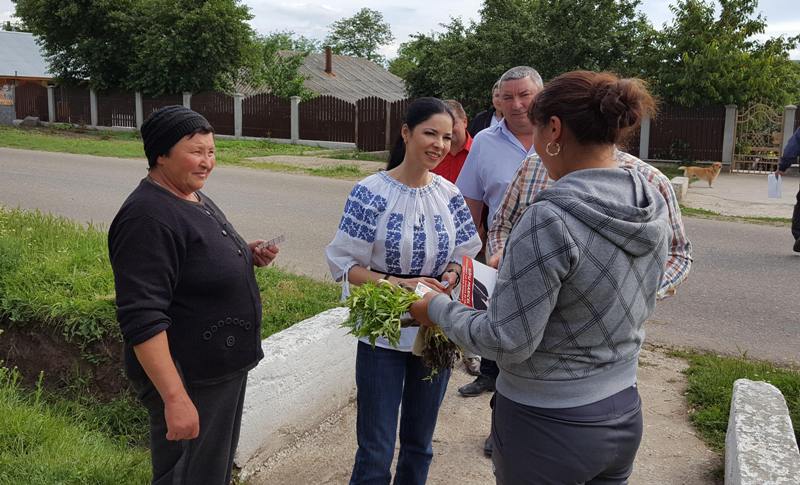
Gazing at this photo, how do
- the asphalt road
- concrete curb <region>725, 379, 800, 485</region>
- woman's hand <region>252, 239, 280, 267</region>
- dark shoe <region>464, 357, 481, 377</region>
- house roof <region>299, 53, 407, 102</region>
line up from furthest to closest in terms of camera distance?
house roof <region>299, 53, 407, 102</region>
the asphalt road
dark shoe <region>464, 357, 481, 377</region>
woman's hand <region>252, 239, 280, 267</region>
concrete curb <region>725, 379, 800, 485</region>

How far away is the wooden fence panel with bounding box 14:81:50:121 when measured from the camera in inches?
1368

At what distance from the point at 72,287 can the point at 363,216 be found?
9.26ft

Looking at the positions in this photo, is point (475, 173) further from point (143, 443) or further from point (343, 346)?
point (143, 443)

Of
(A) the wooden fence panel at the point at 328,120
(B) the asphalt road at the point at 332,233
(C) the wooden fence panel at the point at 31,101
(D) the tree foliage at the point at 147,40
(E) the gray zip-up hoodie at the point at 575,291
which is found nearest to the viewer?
(E) the gray zip-up hoodie at the point at 575,291

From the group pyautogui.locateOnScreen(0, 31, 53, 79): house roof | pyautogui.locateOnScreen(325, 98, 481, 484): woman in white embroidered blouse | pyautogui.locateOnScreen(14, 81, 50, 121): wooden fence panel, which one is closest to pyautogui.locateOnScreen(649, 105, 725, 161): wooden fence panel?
pyautogui.locateOnScreen(325, 98, 481, 484): woman in white embroidered blouse

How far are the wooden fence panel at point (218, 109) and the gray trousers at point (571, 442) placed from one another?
27.2 metres

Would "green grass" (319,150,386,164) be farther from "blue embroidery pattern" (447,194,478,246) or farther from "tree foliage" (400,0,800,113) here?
"blue embroidery pattern" (447,194,478,246)

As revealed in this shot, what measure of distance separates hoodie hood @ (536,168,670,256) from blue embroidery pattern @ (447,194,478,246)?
118cm

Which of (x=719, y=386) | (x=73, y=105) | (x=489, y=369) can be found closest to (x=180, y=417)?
(x=489, y=369)

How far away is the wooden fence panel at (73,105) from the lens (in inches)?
1280

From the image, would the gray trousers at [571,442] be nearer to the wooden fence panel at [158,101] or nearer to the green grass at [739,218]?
the green grass at [739,218]

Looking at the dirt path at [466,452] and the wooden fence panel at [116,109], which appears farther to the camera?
the wooden fence panel at [116,109]

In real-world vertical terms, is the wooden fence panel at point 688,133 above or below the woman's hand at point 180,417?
above

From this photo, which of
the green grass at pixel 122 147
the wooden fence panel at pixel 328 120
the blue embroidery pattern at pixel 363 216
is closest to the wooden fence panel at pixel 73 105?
the green grass at pixel 122 147
